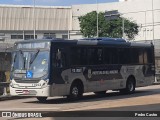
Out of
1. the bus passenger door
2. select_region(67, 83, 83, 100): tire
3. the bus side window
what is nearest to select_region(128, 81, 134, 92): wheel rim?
select_region(67, 83, 83, 100): tire

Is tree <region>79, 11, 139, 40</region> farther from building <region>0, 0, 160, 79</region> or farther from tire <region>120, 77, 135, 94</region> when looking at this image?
tire <region>120, 77, 135, 94</region>

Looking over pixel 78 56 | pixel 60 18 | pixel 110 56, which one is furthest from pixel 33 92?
pixel 60 18

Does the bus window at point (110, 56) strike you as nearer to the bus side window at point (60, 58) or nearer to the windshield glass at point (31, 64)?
the bus side window at point (60, 58)

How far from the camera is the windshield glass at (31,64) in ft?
62.8

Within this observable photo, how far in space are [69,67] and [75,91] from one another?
1.23m

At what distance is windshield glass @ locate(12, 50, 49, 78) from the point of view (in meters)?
19.1

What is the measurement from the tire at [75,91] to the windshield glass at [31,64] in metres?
1.90

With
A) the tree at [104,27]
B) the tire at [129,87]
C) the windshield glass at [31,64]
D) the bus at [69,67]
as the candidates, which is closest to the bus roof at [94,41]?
the bus at [69,67]

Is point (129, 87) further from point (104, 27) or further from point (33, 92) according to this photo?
point (104, 27)

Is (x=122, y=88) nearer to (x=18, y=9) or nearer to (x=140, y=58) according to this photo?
(x=140, y=58)

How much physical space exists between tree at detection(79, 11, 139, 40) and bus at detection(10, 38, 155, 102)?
207 feet

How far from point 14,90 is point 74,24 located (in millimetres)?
100545

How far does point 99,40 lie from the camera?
22609mm

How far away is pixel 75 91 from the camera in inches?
805
